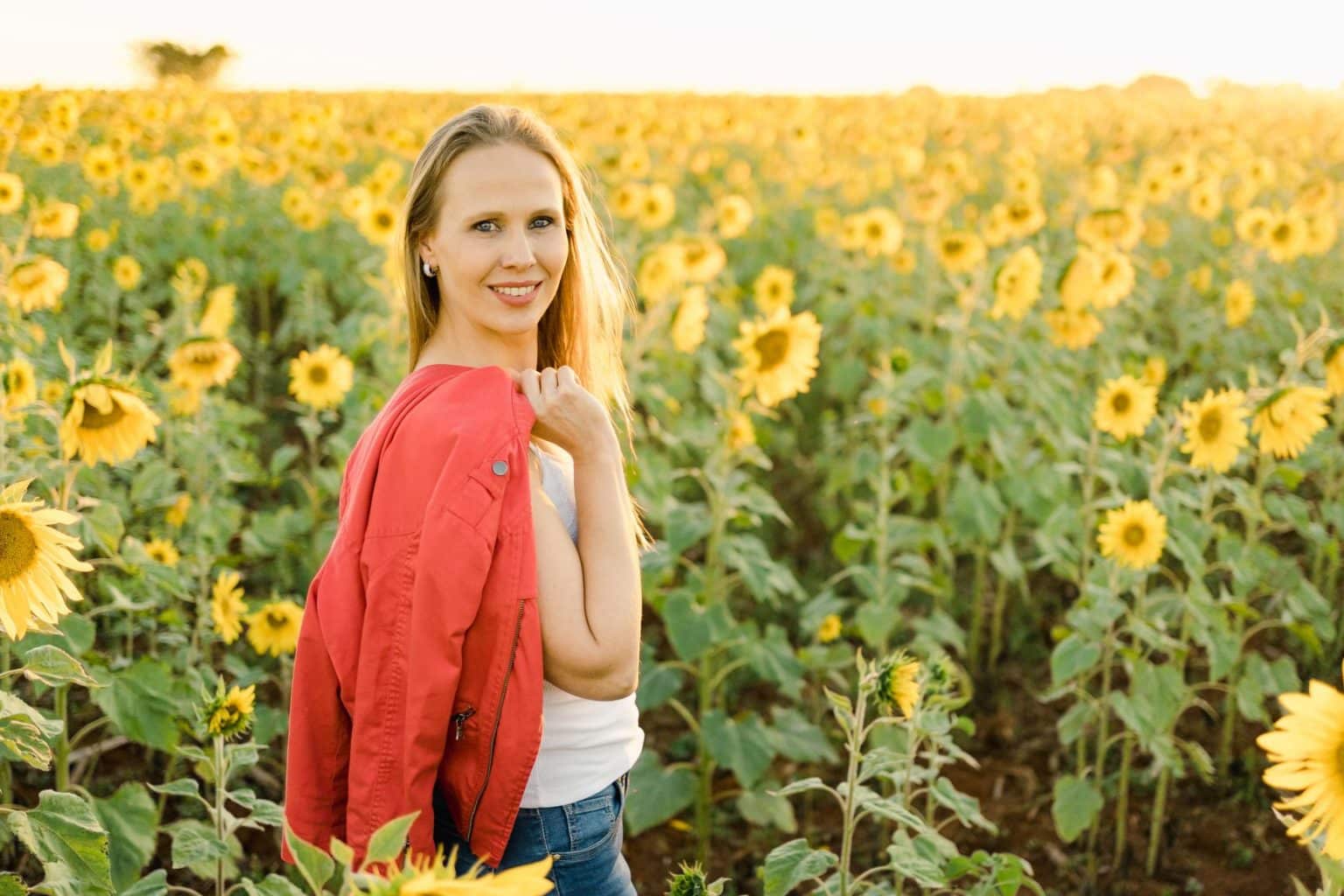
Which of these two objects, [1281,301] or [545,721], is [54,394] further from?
[1281,301]

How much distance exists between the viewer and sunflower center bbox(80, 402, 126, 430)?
2.51 m

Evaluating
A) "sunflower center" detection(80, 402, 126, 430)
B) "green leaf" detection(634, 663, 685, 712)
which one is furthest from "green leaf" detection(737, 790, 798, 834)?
"sunflower center" detection(80, 402, 126, 430)

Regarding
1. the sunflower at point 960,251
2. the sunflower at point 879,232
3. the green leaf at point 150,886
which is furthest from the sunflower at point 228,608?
the sunflower at point 879,232

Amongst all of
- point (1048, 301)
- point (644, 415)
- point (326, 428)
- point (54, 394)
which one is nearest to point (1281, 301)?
point (1048, 301)

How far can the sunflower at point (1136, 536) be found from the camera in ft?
10.2

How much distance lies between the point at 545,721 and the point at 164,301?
664 centimetres

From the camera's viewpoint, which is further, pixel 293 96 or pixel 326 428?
pixel 293 96

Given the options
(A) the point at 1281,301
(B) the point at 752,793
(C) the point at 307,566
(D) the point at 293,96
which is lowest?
(B) the point at 752,793

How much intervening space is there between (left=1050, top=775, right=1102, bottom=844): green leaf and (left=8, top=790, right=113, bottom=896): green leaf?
2.31 m

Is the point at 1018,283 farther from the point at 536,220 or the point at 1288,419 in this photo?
the point at 536,220

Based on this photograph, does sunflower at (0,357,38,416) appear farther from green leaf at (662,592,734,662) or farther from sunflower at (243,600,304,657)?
green leaf at (662,592,734,662)

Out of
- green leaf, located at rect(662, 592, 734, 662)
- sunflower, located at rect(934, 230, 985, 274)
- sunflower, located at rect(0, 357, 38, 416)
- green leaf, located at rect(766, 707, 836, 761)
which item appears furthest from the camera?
sunflower, located at rect(934, 230, 985, 274)

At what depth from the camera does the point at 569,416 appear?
5.89 feet

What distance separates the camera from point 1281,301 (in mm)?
6320
